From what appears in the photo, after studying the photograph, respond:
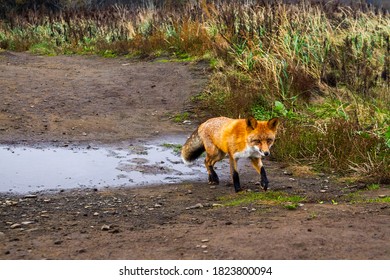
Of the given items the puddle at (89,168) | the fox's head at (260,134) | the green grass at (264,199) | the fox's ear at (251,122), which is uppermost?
the fox's ear at (251,122)

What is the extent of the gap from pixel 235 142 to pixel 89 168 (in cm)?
213

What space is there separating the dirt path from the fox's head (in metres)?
0.61

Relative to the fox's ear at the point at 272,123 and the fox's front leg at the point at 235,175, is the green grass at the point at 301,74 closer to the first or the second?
the fox's ear at the point at 272,123

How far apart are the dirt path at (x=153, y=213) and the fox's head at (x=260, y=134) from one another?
0.61 metres

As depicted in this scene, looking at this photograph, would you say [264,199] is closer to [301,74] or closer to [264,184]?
[264,184]

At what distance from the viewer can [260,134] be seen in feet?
24.6

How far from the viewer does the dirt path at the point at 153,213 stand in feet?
16.6

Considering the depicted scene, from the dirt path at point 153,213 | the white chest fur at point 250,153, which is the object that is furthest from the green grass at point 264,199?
the white chest fur at point 250,153

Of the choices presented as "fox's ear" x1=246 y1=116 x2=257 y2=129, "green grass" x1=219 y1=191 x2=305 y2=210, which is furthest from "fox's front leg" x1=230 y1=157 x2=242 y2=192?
"fox's ear" x1=246 y1=116 x2=257 y2=129

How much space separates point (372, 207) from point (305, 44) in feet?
21.1

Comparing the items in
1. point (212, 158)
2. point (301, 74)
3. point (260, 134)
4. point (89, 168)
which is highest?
point (260, 134)

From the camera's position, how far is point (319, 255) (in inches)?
187

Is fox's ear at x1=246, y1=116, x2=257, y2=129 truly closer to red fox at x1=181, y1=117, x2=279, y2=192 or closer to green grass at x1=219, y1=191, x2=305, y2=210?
red fox at x1=181, y1=117, x2=279, y2=192

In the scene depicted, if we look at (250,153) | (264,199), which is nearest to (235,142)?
(250,153)
